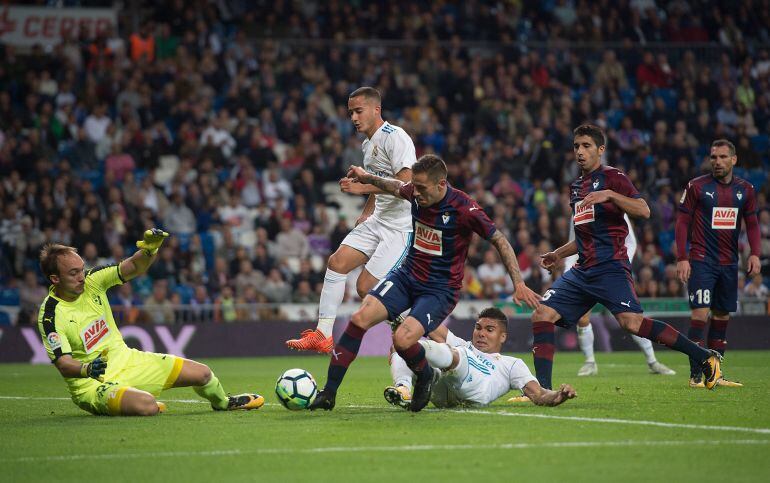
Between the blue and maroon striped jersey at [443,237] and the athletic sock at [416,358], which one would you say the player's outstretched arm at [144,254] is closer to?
the blue and maroon striped jersey at [443,237]

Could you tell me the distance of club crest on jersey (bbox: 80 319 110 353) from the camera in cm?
904

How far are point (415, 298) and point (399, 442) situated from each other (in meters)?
2.11

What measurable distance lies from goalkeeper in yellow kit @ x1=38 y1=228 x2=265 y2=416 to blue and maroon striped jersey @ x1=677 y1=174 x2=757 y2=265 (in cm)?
554

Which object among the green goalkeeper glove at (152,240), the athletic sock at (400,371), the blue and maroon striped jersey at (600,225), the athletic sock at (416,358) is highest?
the blue and maroon striped jersey at (600,225)

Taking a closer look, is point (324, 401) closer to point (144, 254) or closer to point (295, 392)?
point (295, 392)

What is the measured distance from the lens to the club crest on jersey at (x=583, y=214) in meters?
9.98

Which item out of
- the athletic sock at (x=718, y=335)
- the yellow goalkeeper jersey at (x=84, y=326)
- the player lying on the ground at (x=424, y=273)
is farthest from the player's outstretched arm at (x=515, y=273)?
the athletic sock at (x=718, y=335)

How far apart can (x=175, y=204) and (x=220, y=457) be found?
51.8 feet

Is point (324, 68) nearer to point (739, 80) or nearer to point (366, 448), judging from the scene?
point (739, 80)

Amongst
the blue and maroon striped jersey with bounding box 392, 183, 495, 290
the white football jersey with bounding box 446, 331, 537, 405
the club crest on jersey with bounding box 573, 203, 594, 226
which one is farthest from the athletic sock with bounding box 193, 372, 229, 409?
the club crest on jersey with bounding box 573, 203, 594, 226

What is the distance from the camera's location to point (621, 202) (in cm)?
954

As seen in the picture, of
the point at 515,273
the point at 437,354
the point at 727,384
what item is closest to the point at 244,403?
the point at 437,354

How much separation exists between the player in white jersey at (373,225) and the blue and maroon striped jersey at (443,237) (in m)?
1.37

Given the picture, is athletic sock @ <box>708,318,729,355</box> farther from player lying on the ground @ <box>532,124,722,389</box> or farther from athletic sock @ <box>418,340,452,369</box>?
athletic sock @ <box>418,340,452,369</box>
